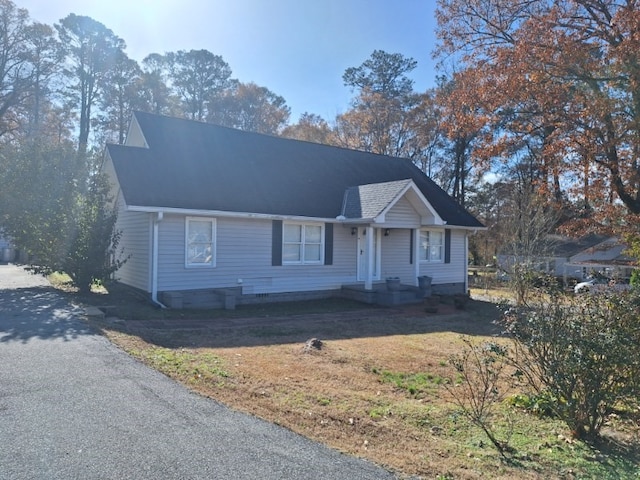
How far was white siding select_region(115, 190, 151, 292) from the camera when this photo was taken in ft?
42.5

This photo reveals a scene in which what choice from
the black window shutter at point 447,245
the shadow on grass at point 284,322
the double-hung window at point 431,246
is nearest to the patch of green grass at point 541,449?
the shadow on grass at point 284,322

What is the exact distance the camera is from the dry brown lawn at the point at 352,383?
13.5ft

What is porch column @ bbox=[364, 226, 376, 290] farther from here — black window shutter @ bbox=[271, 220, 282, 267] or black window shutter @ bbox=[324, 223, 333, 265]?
black window shutter @ bbox=[271, 220, 282, 267]

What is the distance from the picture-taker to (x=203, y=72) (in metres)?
36.3

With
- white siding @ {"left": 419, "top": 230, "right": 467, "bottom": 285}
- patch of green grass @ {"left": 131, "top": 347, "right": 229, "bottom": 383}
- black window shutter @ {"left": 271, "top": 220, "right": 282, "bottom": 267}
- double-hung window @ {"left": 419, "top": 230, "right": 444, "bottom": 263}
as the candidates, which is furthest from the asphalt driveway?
white siding @ {"left": 419, "top": 230, "right": 467, "bottom": 285}

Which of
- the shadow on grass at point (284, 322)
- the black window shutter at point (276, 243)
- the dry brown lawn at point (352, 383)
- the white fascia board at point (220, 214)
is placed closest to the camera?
the dry brown lawn at point (352, 383)

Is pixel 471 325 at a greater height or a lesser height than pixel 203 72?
lesser

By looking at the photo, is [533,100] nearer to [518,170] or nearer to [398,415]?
[398,415]

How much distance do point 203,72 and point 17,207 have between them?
81.8 feet

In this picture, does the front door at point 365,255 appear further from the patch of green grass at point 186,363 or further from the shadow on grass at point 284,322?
the patch of green grass at point 186,363

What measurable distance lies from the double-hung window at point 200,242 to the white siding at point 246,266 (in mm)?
142

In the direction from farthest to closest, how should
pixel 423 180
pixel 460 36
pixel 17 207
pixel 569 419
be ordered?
pixel 423 180
pixel 17 207
pixel 460 36
pixel 569 419

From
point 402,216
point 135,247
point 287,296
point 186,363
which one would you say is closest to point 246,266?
point 287,296

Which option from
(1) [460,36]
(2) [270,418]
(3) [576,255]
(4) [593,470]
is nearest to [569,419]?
(4) [593,470]
